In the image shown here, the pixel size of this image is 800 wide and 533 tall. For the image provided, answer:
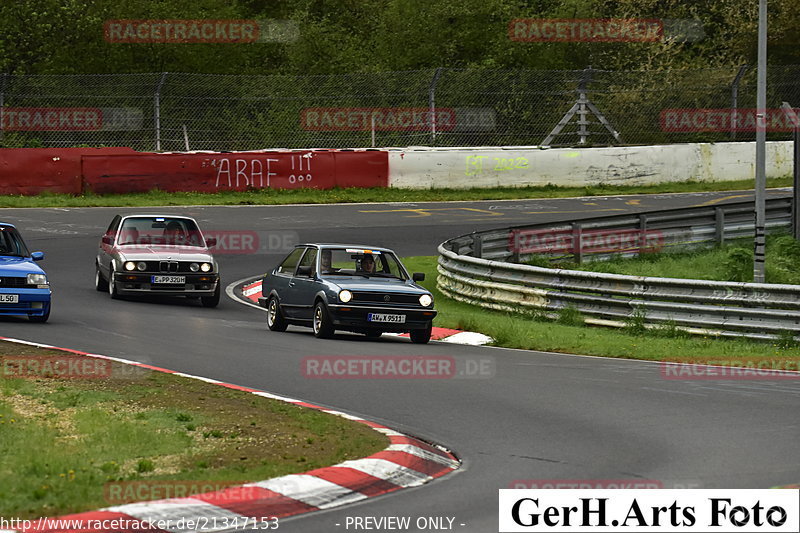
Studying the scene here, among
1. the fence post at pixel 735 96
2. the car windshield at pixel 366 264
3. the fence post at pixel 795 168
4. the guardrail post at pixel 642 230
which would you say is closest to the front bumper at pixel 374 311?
the car windshield at pixel 366 264

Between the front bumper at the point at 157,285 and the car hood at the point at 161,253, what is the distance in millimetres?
266

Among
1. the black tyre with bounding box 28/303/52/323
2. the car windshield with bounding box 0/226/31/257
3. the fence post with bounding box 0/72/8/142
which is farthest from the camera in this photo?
the fence post with bounding box 0/72/8/142

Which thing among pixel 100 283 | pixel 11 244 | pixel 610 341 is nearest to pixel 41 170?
pixel 100 283

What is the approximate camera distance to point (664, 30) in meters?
49.5

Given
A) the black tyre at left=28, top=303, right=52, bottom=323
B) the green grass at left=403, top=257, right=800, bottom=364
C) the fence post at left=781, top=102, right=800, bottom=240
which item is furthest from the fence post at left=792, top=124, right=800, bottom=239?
the black tyre at left=28, top=303, right=52, bottom=323

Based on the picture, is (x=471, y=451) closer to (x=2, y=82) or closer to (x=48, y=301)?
(x=48, y=301)

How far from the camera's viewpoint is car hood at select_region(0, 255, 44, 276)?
17672 millimetres

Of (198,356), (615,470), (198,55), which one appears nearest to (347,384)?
(198,356)

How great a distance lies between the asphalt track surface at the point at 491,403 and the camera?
8766 mm

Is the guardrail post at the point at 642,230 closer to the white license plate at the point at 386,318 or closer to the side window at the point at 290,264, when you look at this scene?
the side window at the point at 290,264

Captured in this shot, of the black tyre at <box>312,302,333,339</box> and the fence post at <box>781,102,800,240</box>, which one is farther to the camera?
the fence post at <box>781,102,800,240</box>

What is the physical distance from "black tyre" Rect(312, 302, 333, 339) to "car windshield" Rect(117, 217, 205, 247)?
5.13 metres

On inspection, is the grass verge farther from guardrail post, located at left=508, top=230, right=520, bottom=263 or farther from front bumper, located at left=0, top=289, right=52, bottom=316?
guardrail post, located at left=508, top=230, right=520, bottom=263
